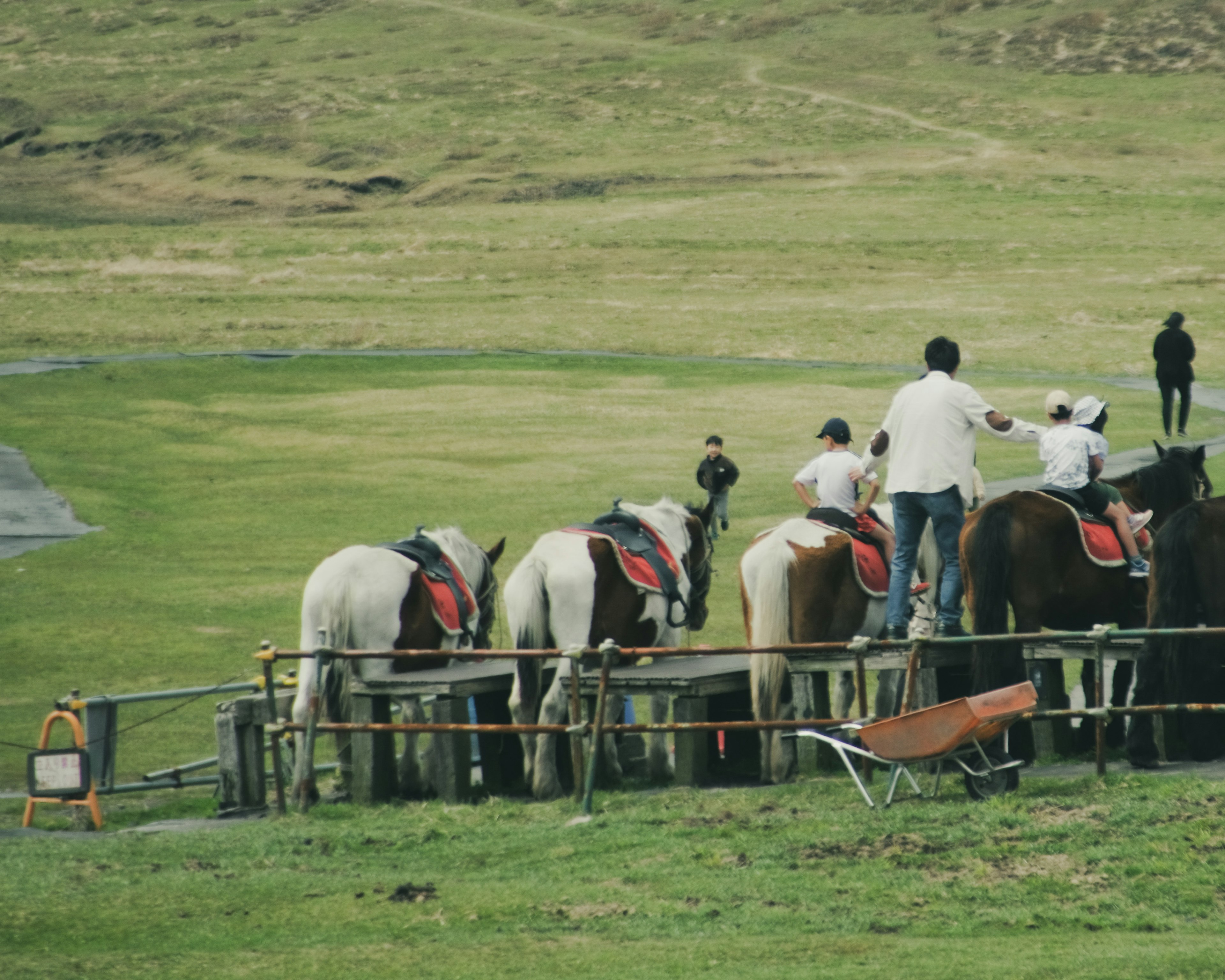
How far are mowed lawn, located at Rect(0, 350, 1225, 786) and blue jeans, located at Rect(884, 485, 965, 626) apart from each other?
763 centimetres

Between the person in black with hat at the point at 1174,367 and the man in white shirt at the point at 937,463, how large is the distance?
21.6 meters

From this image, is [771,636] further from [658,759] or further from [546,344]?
[546,344]

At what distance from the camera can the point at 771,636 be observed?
493 inches

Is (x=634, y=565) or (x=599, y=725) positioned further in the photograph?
(x=634, y=565)

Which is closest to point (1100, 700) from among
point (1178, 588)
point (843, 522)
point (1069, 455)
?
point (1178, 588)

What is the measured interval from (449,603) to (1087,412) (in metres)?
5.51

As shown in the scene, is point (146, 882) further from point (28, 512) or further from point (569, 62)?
point (569, 62)

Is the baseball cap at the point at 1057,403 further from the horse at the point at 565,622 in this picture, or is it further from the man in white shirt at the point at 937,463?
the horse at the point at 565,622

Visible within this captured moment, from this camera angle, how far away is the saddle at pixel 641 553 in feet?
44.0

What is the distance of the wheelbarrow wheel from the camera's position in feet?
34.7

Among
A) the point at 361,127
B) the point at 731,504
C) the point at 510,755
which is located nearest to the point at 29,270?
the point at 361,127

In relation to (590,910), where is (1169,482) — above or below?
above

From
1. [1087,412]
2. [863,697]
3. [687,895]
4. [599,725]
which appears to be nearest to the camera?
[687,895]

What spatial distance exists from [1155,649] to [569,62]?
12762cm
